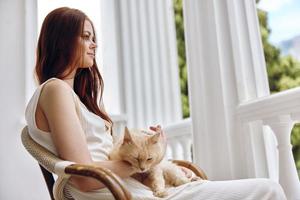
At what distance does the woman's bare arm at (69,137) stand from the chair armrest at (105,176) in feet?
0.29

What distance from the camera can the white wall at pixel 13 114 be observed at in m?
2.06

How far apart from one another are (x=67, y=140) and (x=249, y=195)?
59 centimetres

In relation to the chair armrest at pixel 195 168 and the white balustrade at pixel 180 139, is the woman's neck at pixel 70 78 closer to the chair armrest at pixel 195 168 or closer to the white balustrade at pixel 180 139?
the chair armrest at pixel 195 168

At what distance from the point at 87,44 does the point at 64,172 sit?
23.2 inches

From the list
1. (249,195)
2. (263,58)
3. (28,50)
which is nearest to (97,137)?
(249,195)

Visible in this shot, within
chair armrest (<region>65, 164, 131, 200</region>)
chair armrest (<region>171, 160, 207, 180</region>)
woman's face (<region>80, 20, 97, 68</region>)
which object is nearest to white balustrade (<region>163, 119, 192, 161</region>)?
chair armrest (<region>171, 160, 207, 180</region>)

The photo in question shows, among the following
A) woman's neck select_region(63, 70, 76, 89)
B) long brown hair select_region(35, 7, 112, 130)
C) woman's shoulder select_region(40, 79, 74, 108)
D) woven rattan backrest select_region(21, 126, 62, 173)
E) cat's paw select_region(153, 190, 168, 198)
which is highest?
long brown hair select_region(35, 7, 112, 130)

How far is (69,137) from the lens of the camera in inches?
41.6

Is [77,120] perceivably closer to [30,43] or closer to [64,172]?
[64,172]

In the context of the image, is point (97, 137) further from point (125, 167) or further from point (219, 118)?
point (219, 118)

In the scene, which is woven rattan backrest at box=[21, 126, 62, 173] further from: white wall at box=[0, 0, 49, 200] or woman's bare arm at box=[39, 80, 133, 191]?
white wall at box=[0, 0, 49, 200]

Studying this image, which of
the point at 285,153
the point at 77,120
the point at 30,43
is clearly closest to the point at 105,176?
the point at 77,120

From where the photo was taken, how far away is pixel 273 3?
1.69 m

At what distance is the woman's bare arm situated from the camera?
1.05m
